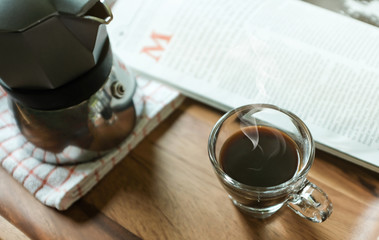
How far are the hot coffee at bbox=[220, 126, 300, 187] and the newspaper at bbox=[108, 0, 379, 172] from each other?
74mm

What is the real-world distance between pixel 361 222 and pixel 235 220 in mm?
135

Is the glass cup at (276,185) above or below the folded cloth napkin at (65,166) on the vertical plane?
above

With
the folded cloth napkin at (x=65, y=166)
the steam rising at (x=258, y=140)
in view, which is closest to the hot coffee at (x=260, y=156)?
the steam rising at (x=258, y=140)

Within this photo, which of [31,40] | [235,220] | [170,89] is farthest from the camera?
[170,89]

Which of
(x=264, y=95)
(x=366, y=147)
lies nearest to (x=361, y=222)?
(x=366, y=147)

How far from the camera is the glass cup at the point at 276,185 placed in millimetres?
402

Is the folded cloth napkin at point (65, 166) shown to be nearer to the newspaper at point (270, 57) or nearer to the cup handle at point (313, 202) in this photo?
the newspaper at point (270, 57)

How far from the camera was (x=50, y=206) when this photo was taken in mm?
491

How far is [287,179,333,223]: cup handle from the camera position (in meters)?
0.42

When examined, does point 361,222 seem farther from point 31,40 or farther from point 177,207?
point 31,40

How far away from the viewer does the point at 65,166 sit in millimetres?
509

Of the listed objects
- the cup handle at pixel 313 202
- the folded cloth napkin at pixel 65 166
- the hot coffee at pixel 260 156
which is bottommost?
the folded cloth napkin at pixel 65 166

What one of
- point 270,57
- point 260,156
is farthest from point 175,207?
point 270,57

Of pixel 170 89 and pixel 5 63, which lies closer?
pixel 5 63
